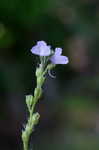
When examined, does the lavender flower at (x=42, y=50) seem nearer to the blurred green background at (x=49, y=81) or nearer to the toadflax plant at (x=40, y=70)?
the toadflax plant at (x=40, y=70)

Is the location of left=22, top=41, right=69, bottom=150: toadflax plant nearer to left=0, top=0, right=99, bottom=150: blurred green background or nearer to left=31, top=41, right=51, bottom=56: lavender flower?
left=31, top=41, right=51, bottom=56: lavender flower

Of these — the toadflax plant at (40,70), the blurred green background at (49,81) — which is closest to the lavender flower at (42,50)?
the toadflax plant at (40,70)

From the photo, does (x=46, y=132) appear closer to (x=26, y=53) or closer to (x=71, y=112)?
(x=71, y=112)

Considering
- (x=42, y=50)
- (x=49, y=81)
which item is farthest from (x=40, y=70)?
(x=49, y=81)

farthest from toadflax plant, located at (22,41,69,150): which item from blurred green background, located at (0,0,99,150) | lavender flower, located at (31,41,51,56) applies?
blurred green background, located at (0,0,99,150)

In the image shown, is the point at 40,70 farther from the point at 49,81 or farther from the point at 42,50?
the point at 49,81

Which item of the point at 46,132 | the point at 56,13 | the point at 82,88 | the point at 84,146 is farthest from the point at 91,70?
the point at 84,146

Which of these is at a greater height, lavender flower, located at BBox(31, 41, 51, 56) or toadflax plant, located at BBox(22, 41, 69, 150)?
lavender flower, located at BBox(31, 41, 51, 56)

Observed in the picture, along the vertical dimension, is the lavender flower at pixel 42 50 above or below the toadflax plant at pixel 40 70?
above

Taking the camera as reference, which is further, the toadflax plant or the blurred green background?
the blurred green background
